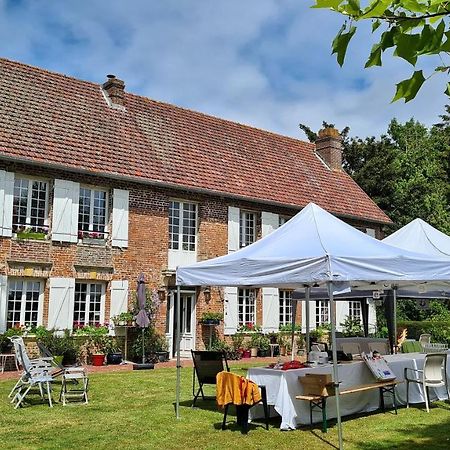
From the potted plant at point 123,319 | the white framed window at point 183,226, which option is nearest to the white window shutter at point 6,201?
the potted plant at point 123,319

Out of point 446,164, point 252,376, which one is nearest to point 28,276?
point 252,376

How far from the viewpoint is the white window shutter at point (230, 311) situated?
18241 mm

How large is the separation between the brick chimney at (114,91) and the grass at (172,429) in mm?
12035

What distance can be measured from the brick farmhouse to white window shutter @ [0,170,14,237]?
0.03 meters

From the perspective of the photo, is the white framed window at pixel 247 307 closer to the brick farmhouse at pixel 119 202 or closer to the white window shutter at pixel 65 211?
the brick farmhouse at pixel 119 202

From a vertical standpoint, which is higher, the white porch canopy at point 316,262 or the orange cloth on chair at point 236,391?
the white porch canopy at point 316,262

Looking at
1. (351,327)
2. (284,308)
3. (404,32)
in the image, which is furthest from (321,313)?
(404,32)

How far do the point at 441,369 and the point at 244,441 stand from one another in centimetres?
407

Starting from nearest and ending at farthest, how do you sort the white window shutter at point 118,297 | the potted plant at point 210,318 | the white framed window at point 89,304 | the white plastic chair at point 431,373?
1. the white plastic chair at point 431,373
2. the white framed window at point 89,304
3. the white window shutter at point 118,297
4. the potted plant at point 210,318

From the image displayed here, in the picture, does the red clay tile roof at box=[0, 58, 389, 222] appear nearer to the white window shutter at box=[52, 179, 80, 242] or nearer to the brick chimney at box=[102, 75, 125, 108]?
the brick chimney at box=[102, 75, 125, 108]

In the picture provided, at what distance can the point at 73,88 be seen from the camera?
18766 mm

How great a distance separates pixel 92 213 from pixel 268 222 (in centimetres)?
641

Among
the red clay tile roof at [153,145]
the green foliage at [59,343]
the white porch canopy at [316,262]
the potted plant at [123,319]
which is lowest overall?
the green foliage at [59,343]

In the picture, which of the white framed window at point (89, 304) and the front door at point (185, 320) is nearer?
the white framed window at point (89, 304)
